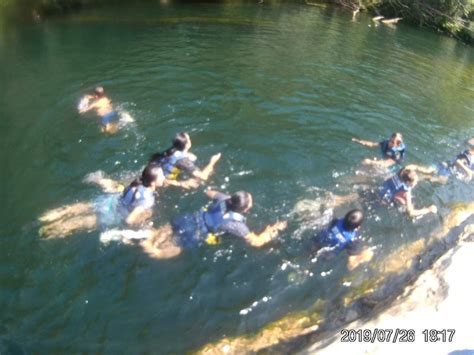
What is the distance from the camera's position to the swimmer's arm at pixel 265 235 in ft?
30.5

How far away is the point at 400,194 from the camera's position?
419 inches

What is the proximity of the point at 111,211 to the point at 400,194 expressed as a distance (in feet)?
22.0

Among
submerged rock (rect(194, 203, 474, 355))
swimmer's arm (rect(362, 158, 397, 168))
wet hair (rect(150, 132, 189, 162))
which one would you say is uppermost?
wet hair (rect(150, 132, 189, 162))

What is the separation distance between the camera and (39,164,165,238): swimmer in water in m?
9.09

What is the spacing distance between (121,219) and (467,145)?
12.0 meters

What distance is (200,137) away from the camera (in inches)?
514

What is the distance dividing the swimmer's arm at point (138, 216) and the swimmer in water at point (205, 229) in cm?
44

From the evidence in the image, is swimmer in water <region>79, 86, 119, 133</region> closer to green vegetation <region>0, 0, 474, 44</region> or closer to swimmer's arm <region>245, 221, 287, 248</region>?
swimmer's arm <region>245, 221, 287, 248</region>

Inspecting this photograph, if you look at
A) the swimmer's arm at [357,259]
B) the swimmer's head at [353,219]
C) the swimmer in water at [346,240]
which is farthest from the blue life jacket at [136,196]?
the swimmer's arm at [357,259]

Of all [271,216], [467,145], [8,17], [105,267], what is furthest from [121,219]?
[8,17]

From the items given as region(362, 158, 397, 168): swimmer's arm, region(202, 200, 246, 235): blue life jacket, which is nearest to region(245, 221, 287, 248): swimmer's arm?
region(202, 200, 246, 235): blue life jacket

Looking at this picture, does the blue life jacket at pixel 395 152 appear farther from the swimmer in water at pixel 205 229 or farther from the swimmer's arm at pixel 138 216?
the swimmer's arm at pixel 138 216

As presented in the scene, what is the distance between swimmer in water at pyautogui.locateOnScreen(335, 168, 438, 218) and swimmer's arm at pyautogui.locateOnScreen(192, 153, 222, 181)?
3.25 metres
